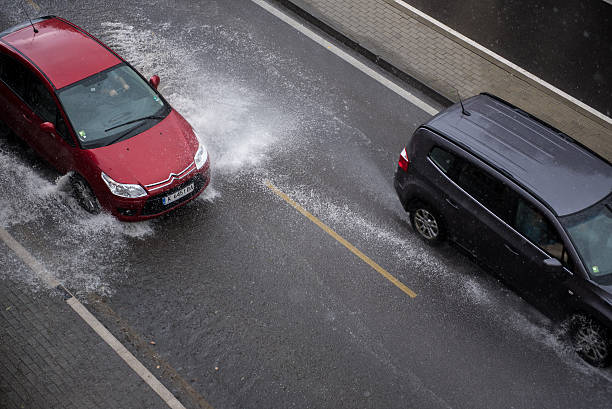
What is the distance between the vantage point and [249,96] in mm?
11289

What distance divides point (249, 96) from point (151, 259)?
13.6ft

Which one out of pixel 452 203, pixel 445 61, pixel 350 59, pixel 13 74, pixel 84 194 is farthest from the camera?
pixel 350 59

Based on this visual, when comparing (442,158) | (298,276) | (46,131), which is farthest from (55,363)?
(442,158)

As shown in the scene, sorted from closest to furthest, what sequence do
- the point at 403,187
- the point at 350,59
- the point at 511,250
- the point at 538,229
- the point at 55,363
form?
the point at 55,363 < the point at 538,229 < the point at 511,250 < the point at 403,187 < the point at 350,59

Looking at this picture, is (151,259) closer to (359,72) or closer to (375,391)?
(375,391)

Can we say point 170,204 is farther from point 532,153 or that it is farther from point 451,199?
point 532,153

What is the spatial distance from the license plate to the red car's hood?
274 mm

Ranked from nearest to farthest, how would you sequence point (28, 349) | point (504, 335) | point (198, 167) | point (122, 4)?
point (28, 349)
point (504, 335)
point (198, 167)
point (122, 4)

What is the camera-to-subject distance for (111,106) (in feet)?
29.4

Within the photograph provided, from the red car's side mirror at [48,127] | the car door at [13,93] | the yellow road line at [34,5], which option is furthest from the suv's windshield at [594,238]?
the yellow road line at [34,5]

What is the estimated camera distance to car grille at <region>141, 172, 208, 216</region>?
852cm

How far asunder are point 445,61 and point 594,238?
221 inches

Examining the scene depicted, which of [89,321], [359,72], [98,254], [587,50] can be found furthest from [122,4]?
[587,50]

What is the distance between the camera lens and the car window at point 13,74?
9.12 metres
